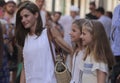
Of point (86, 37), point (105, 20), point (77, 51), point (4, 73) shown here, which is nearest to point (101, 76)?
point (86, 37)

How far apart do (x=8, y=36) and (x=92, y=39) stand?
307 cm

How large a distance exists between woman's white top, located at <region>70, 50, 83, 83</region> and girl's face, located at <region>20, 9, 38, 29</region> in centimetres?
64

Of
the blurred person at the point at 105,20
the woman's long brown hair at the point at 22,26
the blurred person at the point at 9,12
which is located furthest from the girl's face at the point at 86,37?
the blurred person at the point at 105,20

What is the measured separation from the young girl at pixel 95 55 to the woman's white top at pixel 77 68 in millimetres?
93

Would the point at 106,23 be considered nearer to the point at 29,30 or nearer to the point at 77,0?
the point at 29,30

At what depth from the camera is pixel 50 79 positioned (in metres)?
5.11

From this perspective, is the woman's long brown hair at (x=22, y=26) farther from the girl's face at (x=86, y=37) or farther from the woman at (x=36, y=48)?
the girl's face at (x=86, y=37)

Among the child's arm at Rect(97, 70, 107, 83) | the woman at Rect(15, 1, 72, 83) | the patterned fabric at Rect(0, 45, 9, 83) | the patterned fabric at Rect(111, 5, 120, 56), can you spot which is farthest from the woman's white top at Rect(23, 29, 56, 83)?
the patterned fabric at Rect(111, 5, 120, 56)

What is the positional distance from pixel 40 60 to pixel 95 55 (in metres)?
0.62

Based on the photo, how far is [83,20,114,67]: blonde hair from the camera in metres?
5.02

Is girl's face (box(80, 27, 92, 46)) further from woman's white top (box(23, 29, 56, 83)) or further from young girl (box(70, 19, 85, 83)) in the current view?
→ woman's white top (box(23, 29, 56, 83))

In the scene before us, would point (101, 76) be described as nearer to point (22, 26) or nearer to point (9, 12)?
point (22, 26)

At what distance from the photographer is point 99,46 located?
199 inches

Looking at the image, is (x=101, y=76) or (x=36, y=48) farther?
(x=36, y=48)
